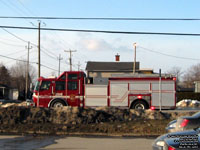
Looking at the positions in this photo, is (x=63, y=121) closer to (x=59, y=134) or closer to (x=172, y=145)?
(x=59, y=134)

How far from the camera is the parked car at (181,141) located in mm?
6227

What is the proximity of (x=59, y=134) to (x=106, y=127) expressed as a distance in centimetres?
223

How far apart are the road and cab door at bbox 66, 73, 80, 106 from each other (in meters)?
9.47

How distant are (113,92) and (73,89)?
279 cm

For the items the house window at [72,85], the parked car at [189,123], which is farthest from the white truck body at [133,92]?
the parked car at [189,123]

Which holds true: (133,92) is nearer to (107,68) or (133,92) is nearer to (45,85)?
(45,85)

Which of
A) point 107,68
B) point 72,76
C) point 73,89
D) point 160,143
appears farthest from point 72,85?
point 107,68

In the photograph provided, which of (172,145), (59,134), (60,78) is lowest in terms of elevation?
(59,134)

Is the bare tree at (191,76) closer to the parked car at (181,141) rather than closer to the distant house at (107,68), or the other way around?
the distant house at (107,68)

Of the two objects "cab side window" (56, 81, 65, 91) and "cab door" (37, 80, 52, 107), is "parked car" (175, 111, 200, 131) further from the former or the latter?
"cab door" (37, 80, 52, 107)

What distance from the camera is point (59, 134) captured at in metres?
13.5

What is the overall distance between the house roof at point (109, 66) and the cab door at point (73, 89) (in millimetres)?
39094

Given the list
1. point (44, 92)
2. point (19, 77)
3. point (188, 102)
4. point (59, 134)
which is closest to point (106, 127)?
point (59, 134)

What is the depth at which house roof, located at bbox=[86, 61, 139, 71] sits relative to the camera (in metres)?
61.2
